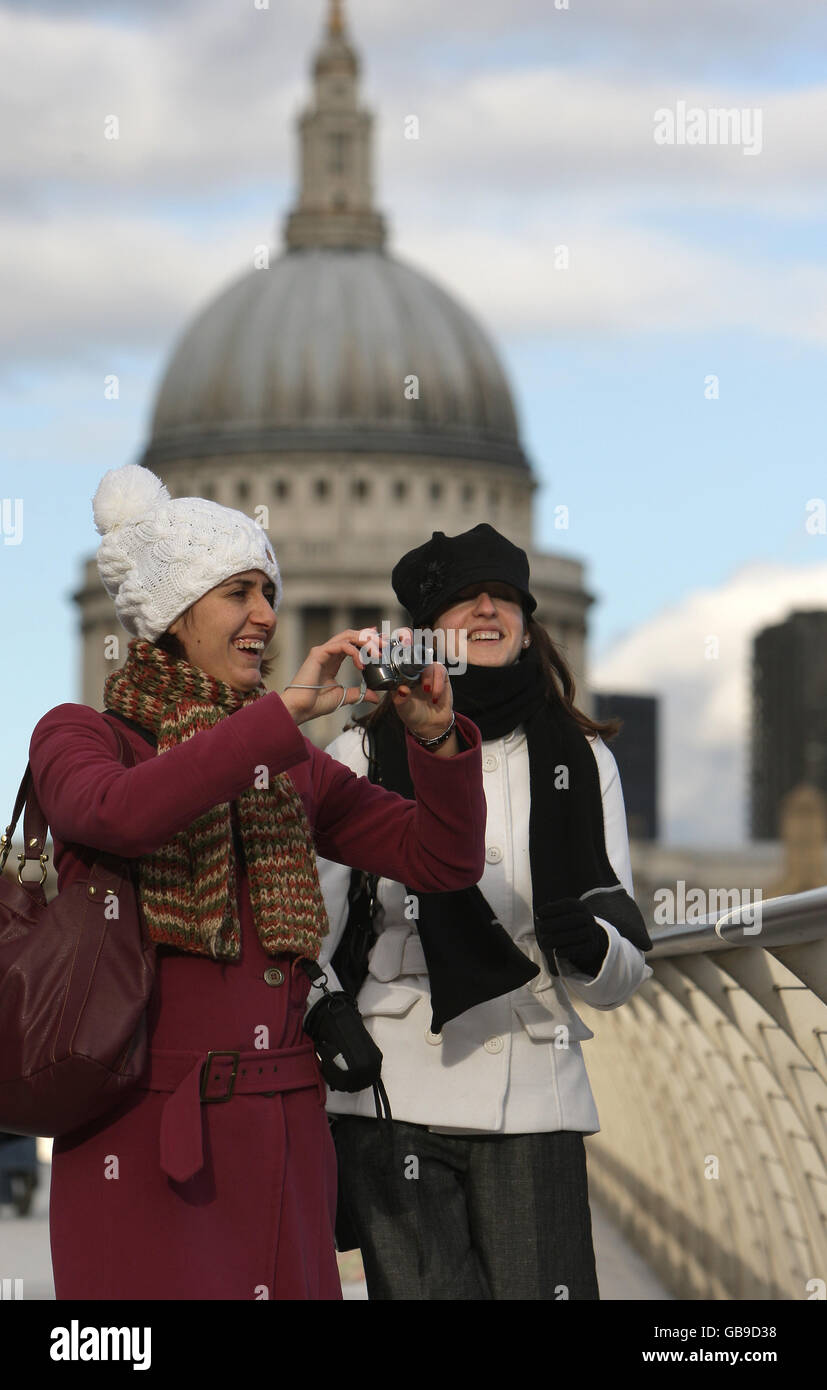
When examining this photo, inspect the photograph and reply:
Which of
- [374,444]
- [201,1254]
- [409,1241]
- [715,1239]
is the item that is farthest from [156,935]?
[374,444]

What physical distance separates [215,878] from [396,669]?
16.0 inches

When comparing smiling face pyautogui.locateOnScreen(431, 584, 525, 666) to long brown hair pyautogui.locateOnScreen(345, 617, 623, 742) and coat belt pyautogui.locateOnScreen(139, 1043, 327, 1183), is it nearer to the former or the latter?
long brown hair pyautogui.locateOnScreen(345, 617, 623, 742)

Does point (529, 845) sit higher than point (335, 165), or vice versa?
point (335, 165)

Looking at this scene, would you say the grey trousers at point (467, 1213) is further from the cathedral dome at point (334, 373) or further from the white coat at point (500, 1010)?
the cathedral dome at point (334, 373)

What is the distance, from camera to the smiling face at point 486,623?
532 centimetres

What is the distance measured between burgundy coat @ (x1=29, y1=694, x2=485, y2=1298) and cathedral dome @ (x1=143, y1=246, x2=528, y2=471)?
79.5 m

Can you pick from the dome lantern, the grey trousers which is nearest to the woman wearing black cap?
the grey trousers

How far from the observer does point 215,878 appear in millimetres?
4055

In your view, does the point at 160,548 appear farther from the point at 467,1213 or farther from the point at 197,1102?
the point at 467,1213

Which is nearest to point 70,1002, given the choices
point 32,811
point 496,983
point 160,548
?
point 32,811

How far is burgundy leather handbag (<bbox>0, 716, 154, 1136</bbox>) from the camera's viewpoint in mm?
3861

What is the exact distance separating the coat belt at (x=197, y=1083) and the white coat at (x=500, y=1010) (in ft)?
3.01

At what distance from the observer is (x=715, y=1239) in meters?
8.84
